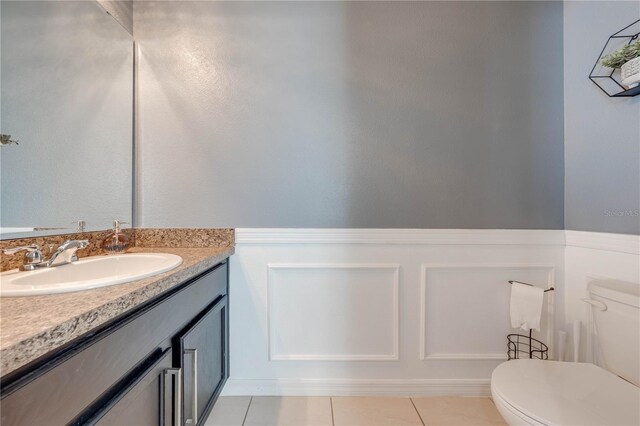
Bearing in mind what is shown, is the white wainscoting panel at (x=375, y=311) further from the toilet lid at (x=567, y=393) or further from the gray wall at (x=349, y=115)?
the toilet lid at (x=567, y=393)

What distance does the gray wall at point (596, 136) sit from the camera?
1.20 meters

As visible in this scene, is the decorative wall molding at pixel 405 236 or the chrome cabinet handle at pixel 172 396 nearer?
the chrome cabinet handle at pixel 172 396

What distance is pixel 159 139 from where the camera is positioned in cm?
148

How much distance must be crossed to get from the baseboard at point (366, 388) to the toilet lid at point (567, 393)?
20.1 inches

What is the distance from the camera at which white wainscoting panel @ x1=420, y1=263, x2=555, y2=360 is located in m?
1.48

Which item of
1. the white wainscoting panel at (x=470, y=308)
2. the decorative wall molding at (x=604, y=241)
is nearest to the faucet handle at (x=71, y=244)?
the white wainscoting panel at (x=470, y=308)

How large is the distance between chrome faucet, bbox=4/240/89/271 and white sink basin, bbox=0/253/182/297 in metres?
Answer: 0.03

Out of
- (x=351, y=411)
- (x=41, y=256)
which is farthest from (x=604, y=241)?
(x=41, y=256)

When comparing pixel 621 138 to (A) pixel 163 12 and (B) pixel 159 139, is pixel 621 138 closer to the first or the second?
(B) pixel 159 139

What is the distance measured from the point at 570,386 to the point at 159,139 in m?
2.03

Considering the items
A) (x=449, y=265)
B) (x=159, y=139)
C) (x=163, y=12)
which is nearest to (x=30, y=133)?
(x=159, y=139)

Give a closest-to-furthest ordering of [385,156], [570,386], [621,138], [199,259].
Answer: [570,386], [199,259], [621,138], [385,156]

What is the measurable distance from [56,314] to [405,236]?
1337 mm

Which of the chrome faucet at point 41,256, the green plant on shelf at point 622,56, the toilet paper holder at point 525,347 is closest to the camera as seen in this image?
the chrome faucet at point 41,256
